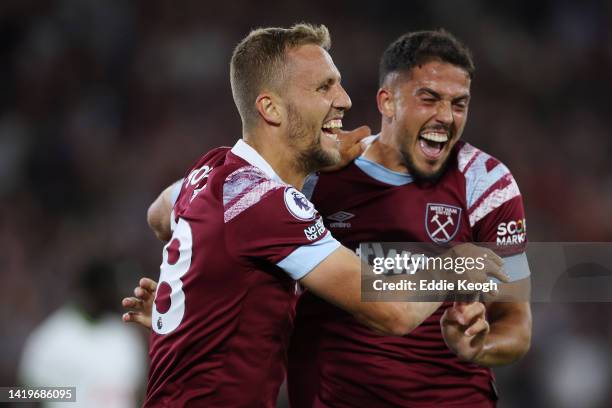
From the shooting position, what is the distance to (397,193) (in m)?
3.79

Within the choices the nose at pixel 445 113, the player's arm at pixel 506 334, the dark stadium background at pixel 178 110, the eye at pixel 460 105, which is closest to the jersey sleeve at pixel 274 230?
the player's arm at pixel 506 334

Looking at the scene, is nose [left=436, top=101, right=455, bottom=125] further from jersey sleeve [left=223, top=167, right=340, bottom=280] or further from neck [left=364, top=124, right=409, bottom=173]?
jersey sleeve [left=223, top=167, right=340, bottom=280]

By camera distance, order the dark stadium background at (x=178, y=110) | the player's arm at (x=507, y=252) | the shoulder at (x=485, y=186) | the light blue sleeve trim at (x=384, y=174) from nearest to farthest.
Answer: the player's arm at (x=507, y=252) < the shoulder at (x=485, y=186) < the light blue sleeve trim at (x=384, y=174) < the dark stadium background at (x=178, y=110)

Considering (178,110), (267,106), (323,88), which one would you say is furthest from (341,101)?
(178,110)

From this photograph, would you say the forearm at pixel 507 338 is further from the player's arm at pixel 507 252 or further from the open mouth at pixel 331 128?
the open mouth at pixel 331 128

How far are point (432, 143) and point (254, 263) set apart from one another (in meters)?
1.14

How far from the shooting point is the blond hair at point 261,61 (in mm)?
3355

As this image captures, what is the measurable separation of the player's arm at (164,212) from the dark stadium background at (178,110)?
3.48m

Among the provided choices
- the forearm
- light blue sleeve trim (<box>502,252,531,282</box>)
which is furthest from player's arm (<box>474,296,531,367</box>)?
light blue sleeve trim (<box>502,252,531,282</box>)

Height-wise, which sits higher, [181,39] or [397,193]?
[181,39]

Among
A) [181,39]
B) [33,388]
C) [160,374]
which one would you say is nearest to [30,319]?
[33,388]

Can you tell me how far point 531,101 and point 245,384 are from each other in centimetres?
660

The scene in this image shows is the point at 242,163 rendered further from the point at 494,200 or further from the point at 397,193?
the point at 494,200

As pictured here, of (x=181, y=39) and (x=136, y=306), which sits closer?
(x=136, y=306)
